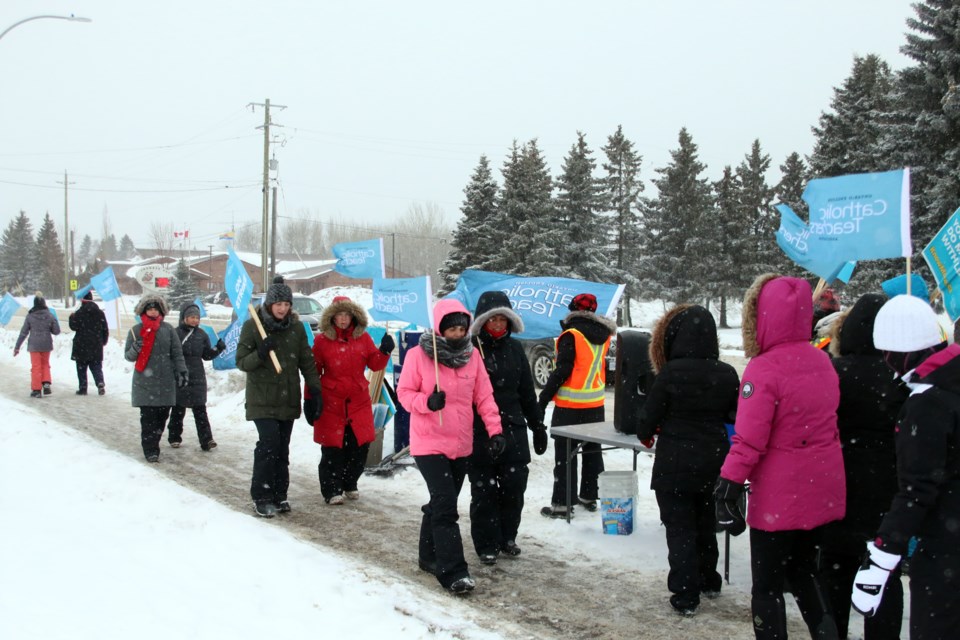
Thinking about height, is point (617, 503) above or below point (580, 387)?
below

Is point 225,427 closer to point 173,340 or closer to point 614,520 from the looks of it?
point 173,340

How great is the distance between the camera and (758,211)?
4912 cm

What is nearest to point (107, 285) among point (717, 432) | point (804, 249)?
point (804, 249)

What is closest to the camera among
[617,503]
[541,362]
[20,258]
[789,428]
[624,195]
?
[789,428]

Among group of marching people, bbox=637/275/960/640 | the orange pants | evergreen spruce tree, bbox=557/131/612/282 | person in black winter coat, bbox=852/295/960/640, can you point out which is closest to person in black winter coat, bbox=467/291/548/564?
group of marching people, bbox=637/275/960/640

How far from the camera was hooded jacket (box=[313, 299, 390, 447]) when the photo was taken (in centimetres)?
741

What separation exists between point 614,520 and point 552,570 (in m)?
0.97

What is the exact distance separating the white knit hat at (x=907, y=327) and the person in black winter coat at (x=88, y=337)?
518 inches

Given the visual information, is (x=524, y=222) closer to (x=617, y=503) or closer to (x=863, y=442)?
(x=617, y=503)

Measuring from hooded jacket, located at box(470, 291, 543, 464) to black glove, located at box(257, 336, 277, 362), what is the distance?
6.66 ft

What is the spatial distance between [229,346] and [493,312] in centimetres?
847

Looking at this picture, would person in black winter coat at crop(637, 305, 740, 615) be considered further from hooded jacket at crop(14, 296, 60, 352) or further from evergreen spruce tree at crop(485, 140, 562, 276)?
evergreen spruce tree at crop(485, 140, 562, 276)

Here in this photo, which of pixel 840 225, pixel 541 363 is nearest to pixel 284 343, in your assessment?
pixel 840 225

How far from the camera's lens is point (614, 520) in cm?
659
